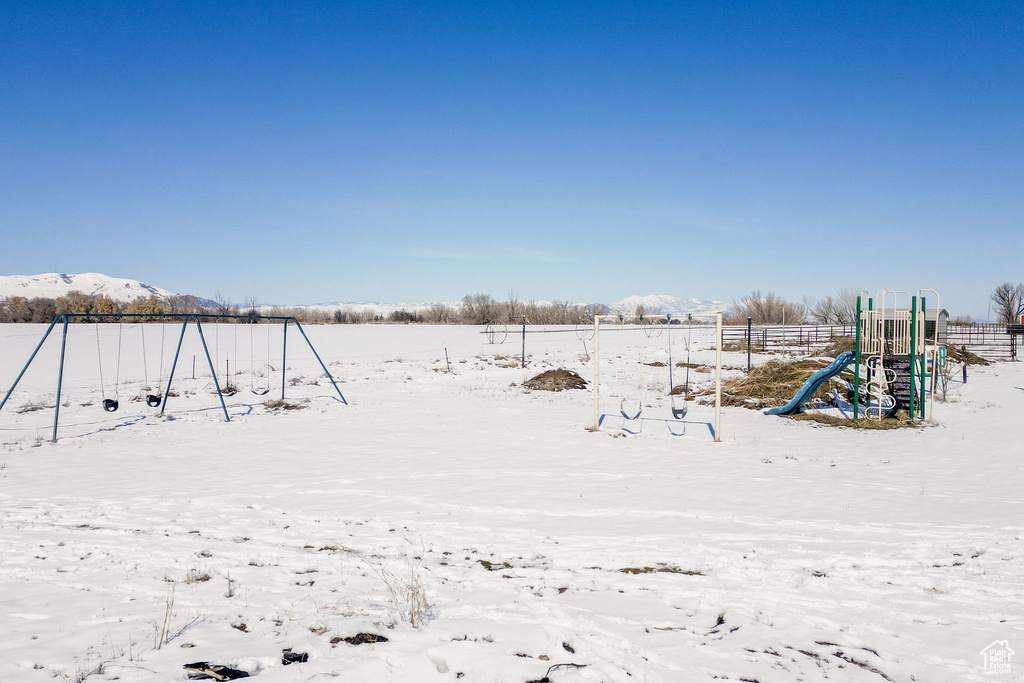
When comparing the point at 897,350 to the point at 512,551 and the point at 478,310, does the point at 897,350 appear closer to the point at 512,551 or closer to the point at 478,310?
the point at 512,551

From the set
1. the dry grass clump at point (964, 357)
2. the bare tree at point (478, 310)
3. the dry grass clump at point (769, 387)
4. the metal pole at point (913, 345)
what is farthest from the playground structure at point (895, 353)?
the bare tree at point (478, 310)

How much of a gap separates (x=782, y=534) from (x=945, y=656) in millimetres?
2036

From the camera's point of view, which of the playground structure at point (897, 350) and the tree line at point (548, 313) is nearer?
the playground structure at point (897, 350)

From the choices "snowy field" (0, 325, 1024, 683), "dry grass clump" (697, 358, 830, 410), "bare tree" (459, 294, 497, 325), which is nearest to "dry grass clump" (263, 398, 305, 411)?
"snowy field" (0, 325, 1024, 683)

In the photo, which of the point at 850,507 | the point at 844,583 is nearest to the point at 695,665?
the point at 844,583

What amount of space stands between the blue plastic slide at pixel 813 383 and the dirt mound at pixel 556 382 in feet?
19.7

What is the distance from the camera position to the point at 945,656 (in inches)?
128

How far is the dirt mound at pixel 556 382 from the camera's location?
55.9 feet

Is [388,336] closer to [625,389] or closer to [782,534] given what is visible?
[625,389]

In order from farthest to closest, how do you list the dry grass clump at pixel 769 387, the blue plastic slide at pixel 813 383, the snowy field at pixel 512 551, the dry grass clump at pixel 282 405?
the dry grass clump at pixel 769 387 → the dry grass clump at pixel 282 405 → the blue plastic slide at pixel 813 383 → the snowy field at pixel 512 551

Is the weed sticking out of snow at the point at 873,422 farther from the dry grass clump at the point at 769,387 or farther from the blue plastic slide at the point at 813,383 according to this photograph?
the dry grass clump at the point at 769,387

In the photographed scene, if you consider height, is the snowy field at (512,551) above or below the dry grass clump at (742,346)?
below

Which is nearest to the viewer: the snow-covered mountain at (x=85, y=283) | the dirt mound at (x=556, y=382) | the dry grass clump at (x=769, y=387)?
the dry grass clump at (x=769, y=387)

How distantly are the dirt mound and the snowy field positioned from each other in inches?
227
